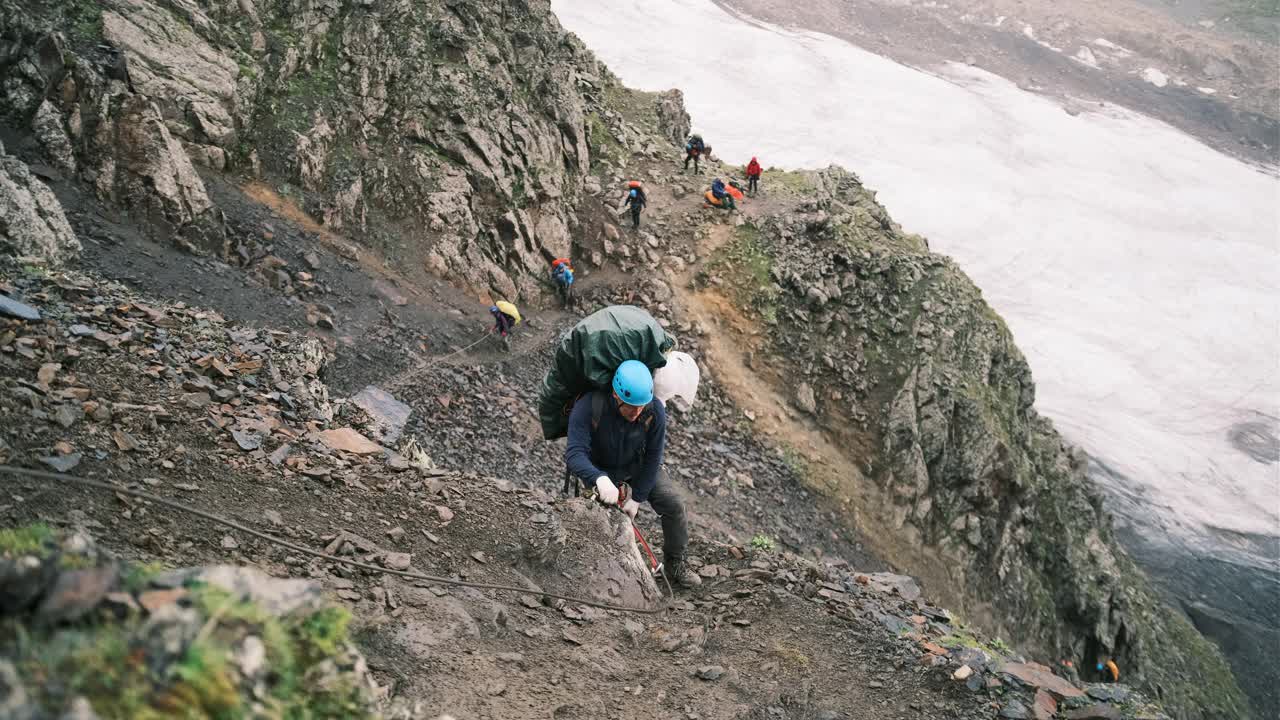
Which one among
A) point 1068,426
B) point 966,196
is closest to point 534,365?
point 1068,426

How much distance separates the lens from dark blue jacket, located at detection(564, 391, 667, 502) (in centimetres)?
664

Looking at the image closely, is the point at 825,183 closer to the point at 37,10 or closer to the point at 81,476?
the point at 37,10

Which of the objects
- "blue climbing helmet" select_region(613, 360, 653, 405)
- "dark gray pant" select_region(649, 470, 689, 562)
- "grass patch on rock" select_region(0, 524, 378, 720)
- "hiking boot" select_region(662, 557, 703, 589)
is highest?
"grass patch on rock" select_region(0, 524, 378, 720)

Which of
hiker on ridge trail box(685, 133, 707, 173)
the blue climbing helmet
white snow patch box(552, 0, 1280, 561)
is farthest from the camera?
white snow patch box(552, 0, 1280, 561)

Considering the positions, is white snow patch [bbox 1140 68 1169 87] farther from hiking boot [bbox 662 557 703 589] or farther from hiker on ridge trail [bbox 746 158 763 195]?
hiking boot [bbox 662 557 703 589]

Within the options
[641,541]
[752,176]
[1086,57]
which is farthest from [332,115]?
[1086,57]

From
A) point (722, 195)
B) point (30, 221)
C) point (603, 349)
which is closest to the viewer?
point (603, 349)

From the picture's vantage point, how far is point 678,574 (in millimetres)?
7660

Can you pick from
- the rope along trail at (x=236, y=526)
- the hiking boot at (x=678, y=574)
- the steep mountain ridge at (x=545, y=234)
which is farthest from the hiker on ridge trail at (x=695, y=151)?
the rope along trail at (x=236, y=526)

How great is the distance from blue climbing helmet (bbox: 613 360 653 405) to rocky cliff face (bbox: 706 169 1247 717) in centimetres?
1753

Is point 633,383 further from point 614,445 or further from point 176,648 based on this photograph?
point 176,648

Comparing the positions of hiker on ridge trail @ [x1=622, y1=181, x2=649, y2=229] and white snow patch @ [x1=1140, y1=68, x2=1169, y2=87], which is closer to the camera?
hiker on ridge trail @ [x1=622, y1=181, x2=649, y2=229]

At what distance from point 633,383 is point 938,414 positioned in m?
19.7

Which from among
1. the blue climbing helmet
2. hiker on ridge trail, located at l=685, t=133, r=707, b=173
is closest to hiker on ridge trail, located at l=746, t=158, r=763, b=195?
hiker on ridge trail, located at l=685, t=133, r=707, b=173
